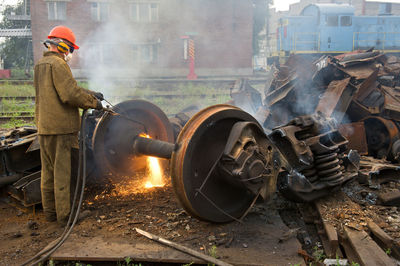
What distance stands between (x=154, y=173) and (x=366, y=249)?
287cm

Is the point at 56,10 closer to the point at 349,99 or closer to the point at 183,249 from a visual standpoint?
the point at 349,99

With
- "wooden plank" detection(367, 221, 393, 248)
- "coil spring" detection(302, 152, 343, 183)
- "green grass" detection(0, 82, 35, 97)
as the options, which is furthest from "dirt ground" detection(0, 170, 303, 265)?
"green grass" detection(0, 82, 35, 97)

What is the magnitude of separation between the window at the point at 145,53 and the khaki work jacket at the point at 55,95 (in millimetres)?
20340

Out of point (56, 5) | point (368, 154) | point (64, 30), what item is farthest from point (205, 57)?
point (64, 30)

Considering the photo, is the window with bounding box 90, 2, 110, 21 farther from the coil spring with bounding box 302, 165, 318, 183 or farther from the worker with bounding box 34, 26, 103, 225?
the coil spring with bounding box 302, 165, 318, 183

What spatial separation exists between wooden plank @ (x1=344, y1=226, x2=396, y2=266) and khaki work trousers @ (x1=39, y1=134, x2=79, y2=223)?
2903 millimetres

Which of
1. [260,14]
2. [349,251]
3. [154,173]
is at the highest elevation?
[260,14]

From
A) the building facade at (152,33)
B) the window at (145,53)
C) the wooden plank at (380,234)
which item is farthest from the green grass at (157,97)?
the window at (145,53)

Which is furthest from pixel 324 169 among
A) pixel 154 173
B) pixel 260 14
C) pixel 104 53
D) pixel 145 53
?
pixel 260 14

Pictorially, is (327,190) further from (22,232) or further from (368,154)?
(22,232)

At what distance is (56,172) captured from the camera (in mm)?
3473

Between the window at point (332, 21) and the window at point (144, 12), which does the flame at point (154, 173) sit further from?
the window at point (144, 12)

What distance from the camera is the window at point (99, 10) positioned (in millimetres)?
23203

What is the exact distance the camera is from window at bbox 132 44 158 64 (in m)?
23.1
